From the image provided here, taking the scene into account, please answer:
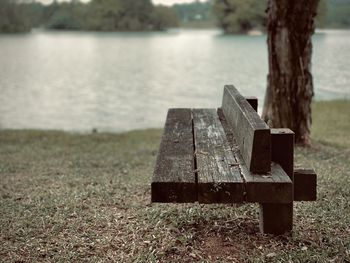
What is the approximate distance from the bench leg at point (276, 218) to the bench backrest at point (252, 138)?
1.53 feet

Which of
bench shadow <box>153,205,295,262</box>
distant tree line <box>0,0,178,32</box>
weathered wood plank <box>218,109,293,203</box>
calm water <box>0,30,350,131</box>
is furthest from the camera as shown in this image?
distant tree line <box>0,0,178,32</box>

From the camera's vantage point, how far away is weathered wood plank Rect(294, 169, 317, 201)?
13.2 ft

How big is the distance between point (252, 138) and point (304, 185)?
0.82 meters

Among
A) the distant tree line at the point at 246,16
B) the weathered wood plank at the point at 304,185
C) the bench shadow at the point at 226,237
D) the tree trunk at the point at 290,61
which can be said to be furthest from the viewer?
the distant tree line at the point at 246,16

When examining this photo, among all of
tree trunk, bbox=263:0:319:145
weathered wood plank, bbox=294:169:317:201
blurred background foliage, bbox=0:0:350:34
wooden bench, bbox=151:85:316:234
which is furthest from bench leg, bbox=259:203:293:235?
blurred background foliage, bbox=0:0:350:34

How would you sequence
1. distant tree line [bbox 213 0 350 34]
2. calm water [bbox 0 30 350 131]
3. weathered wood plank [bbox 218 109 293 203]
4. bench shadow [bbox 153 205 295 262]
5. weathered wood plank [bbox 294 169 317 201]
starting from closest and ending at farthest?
weathered wood plank [bbox 218 109 293 203] < bench shadow [bbox 153 205 295 262] < weathered wood plank [bbox 294 169 317 201] < calm water [bbox 0 30 350 131] < distant tree line [bbox 213 0 350 34]

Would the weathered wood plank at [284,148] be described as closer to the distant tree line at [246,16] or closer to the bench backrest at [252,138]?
the bench backrest at [252,138]

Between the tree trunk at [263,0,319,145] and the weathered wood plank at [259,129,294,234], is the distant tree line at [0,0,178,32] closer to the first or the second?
the tree trunk at [263,0,319,145]

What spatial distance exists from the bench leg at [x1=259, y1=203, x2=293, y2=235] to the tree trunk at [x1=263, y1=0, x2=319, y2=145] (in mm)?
4957

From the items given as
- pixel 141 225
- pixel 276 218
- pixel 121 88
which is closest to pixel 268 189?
pixel 276 218

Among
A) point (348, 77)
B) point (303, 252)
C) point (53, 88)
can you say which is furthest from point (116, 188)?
point (348, 77)

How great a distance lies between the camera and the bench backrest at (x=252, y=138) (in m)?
3.51

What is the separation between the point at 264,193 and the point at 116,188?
3.19 m

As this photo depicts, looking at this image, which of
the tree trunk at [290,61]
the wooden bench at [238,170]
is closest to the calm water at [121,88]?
the tree trunk at [290,61]
